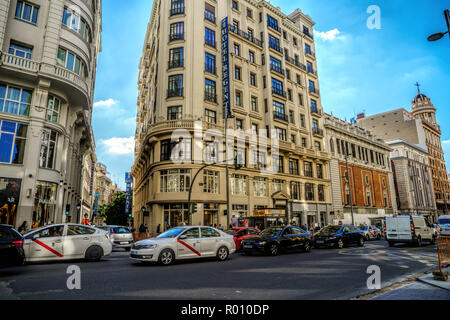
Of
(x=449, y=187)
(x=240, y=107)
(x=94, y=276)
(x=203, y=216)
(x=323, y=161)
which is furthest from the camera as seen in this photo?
(x=449, y=187)

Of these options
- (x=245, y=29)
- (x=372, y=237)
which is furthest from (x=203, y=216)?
(x=245, y=29)

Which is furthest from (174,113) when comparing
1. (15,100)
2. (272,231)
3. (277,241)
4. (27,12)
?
(277,241)

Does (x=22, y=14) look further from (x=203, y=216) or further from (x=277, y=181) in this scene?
(x=277, y=181)

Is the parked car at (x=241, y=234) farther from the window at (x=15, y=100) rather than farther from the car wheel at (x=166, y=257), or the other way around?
the window at (x=15, y=100)

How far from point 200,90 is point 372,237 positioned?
2302 cm

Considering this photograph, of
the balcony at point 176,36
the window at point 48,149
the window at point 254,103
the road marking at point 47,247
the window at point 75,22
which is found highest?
the balcony at point 176,36

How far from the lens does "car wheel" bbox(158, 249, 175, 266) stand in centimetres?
1016

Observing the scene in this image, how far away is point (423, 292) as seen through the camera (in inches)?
227

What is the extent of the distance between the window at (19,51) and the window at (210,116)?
15570 millimetres

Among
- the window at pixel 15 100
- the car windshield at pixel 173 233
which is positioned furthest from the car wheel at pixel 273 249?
the window at pixel 15 100

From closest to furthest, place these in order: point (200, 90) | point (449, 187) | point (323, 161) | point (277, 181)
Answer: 1. point (200, 90)
2. point (277, 181)
3. point (323, 161)
4. point (449, 187)

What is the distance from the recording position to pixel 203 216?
25.9m

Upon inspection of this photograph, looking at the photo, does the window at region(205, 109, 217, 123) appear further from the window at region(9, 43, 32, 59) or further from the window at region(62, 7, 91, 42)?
the window at region(9, 43, 32, 59)

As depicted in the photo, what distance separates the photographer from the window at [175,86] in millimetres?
28289
